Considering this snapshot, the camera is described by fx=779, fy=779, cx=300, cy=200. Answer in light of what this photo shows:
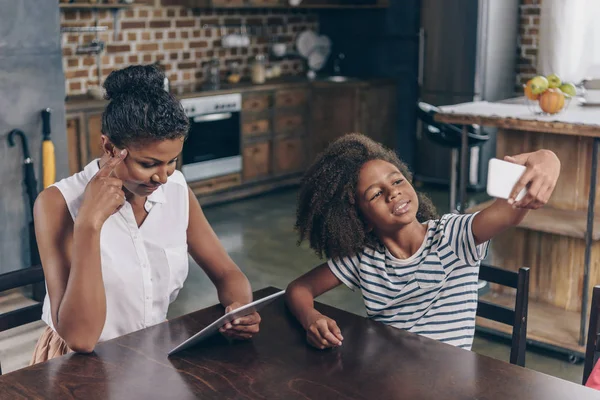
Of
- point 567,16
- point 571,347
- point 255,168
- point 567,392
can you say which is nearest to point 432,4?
point 567,16

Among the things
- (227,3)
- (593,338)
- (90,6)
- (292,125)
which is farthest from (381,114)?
(593,338)

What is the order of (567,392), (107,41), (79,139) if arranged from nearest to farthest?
1. (567,392)
2. (79,139)
3. (107,41)

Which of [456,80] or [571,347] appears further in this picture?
[456,80]

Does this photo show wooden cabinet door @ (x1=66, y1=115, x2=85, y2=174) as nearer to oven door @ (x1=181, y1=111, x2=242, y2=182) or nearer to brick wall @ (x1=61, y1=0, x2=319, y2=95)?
brick wall @ (x1=61, y1=0, x2=319, y2=95)

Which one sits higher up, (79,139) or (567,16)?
(567,16)

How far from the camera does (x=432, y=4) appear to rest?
6355 mm

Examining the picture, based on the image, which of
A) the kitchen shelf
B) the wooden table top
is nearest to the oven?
the kitchen shelf

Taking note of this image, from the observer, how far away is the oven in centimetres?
582

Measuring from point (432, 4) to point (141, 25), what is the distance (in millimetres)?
2347

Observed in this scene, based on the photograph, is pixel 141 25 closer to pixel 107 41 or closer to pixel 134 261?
pixel 107 41

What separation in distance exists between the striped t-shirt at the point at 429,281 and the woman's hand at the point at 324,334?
0.93 feet

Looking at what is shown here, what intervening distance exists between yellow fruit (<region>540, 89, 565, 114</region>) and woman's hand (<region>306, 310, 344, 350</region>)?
214cm

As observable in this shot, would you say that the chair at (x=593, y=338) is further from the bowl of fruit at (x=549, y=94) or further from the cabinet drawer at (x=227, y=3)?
the cabinet drawer at (x=227, y=3)

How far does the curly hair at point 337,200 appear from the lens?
1.96m
